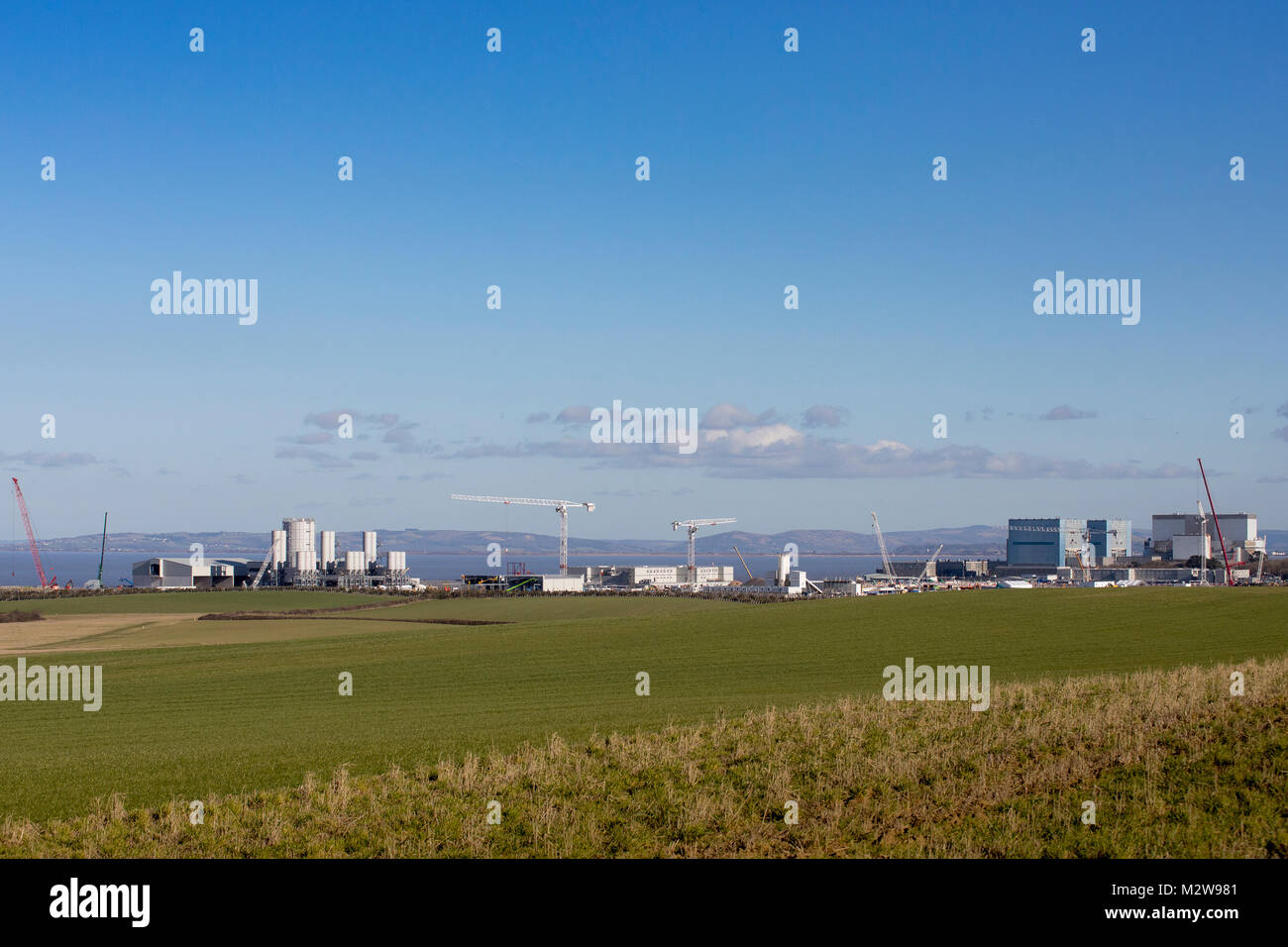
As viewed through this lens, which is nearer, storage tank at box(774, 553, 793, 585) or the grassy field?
the grassy field

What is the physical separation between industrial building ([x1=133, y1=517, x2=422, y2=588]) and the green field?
3033 inches

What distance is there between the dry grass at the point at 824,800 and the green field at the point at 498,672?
12.9 feet

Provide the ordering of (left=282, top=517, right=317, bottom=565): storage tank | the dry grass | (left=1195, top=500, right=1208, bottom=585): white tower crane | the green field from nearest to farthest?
the dry grass < the green field < (left=1195, top=500, right=1208, bottom=585): white tower crane < (left=282, top=517, right=317, bottom=565): storage tank

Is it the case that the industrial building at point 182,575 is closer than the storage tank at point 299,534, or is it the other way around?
the industrial building at point 182,575

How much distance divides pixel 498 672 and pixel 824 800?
3209cm

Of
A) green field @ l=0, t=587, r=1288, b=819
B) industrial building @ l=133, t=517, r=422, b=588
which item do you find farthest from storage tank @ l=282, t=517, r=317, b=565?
green field @ l=0, t=587, r=1288, b=819

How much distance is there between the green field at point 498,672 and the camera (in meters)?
22.7

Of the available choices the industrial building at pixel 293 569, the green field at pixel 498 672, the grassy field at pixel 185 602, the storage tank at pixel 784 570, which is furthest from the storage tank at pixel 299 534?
the green field at pixel 498 672

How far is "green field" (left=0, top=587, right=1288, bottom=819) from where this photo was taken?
22.7m

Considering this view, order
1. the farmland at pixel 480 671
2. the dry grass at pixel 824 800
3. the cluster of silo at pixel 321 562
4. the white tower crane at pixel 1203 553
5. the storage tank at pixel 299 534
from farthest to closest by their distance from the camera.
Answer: the storage tank at pixel 299 534 < the cluster of silo at pixel 321 562 < the white tower crane at pixel 1203 553 < the farmland at pixel 480 671 < the dry grass at pixel 824 800

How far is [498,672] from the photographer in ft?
147

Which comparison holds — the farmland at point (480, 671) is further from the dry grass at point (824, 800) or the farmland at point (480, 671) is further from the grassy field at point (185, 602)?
the grassy field at point (185, 602)

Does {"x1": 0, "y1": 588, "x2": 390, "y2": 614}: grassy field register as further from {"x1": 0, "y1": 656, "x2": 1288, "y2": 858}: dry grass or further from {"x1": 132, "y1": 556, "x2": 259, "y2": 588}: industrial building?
{"x1": 0, "y1": 656, "x2": 1288, "y2": 858}: dry grass
